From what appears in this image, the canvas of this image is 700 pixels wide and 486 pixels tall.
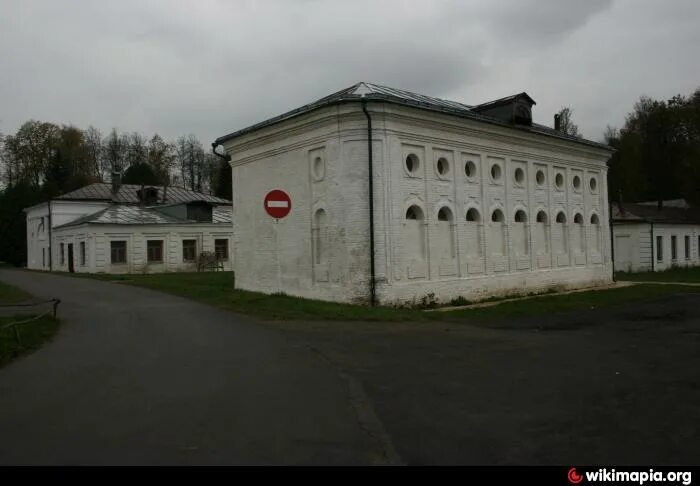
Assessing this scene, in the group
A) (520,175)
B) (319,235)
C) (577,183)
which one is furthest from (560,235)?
(319,235)

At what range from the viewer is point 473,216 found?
2255 cm

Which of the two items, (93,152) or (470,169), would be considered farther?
(93,152)

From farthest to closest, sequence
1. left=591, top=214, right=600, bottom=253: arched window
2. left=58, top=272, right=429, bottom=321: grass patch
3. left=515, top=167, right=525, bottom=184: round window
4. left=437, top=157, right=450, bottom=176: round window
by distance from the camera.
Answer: left=591, top=214, right=600, bottom=253: arched window, left=515, top=167, right=525, bottom=184: round window, left=437, top=157, right=450, bottom=176: round window, left=58, top=272, right=429, bottom=321: grass patch

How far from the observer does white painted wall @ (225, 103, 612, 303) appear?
62.4ft

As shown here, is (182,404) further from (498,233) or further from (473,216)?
(498,233)

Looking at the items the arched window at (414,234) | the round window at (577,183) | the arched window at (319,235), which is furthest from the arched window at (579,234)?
the arched window at (319,235)

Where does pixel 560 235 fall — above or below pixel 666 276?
above

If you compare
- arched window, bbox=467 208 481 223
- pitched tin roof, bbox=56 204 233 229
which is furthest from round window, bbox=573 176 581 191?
pitched tin roof, bbox=56 204 233 229

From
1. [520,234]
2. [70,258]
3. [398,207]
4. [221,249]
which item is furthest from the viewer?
[221,249]

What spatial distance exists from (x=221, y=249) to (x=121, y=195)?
15011 millimetres

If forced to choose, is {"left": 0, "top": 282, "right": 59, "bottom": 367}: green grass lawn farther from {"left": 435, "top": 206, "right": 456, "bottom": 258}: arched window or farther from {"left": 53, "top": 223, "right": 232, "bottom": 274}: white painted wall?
{"left": 53, "top": 223, "right": 232, "bottom": 274}: white painted wall

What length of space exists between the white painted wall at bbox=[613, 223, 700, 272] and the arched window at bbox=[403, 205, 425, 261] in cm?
2601

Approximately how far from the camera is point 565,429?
5953 millimetres
